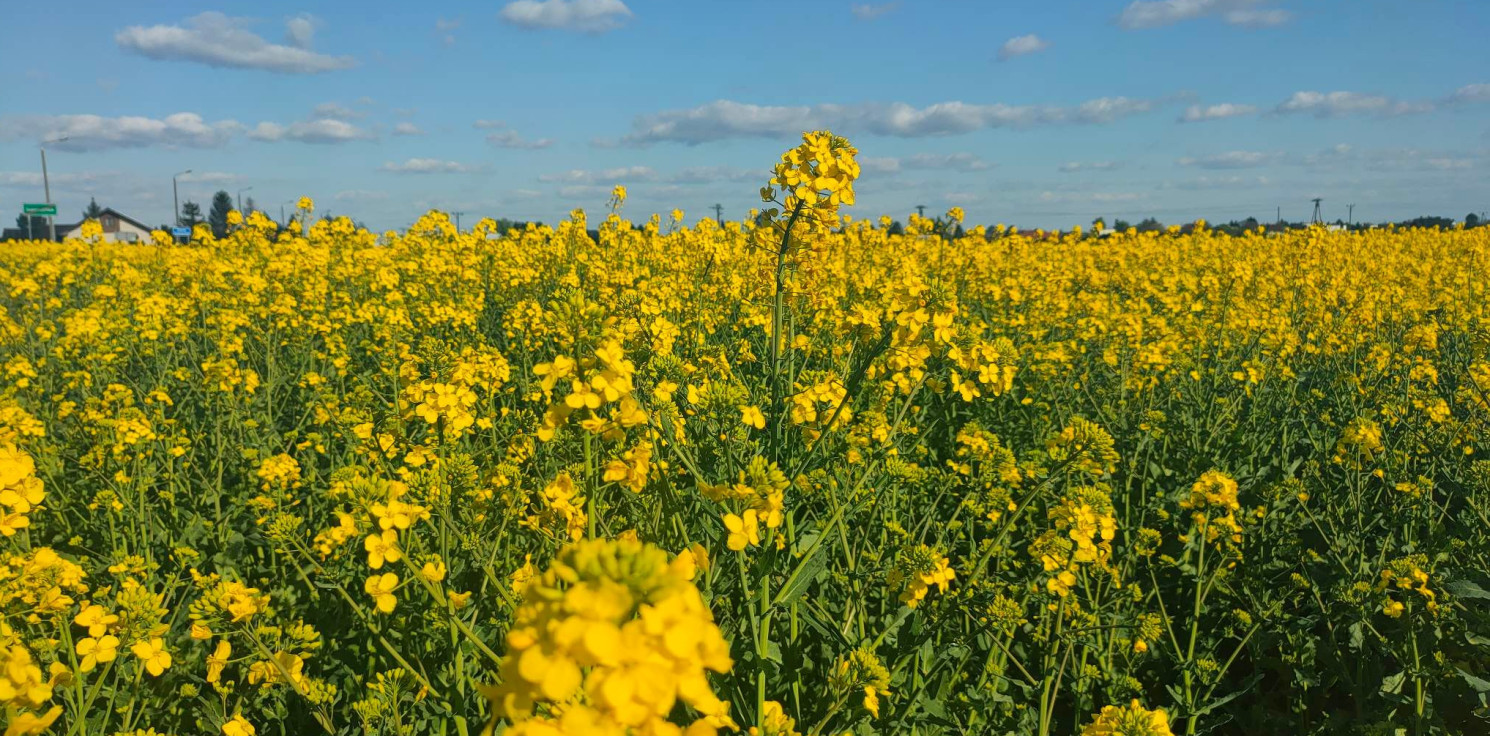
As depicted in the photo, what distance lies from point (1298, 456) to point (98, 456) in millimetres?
5844

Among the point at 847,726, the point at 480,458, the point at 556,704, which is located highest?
the point at 556,704

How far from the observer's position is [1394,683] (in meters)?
2.56

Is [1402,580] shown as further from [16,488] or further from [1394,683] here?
[16,488]

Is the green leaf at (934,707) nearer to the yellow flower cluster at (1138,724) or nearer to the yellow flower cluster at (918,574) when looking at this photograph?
the yellow flower cluster at (918,574)

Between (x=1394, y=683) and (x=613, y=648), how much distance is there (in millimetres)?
2952

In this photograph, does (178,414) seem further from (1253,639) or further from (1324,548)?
(1324,548)

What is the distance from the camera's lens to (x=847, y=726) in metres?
2.23

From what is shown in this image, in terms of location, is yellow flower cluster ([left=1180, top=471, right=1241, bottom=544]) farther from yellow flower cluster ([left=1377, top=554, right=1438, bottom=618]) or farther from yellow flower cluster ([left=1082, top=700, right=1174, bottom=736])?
yellow flower cluster ([left=1082, top=700, right=1174, bottom=736])

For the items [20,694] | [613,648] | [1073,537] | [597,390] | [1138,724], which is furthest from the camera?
[1073,537]

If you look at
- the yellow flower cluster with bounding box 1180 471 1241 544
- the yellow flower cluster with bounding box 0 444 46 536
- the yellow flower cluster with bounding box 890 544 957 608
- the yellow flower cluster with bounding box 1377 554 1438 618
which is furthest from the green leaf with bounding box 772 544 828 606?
the yellow flower cluster with bounding box 1377 554 1438 618

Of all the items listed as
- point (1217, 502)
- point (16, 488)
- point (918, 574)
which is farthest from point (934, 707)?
point (16, 488)

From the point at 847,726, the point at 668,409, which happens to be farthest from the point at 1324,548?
the point at 668,409

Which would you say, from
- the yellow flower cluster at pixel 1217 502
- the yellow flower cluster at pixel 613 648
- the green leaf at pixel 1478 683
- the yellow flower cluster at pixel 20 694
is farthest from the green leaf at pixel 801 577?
the green leaf at pixel 1478 683

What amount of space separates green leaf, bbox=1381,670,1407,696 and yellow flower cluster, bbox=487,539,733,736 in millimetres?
2776
